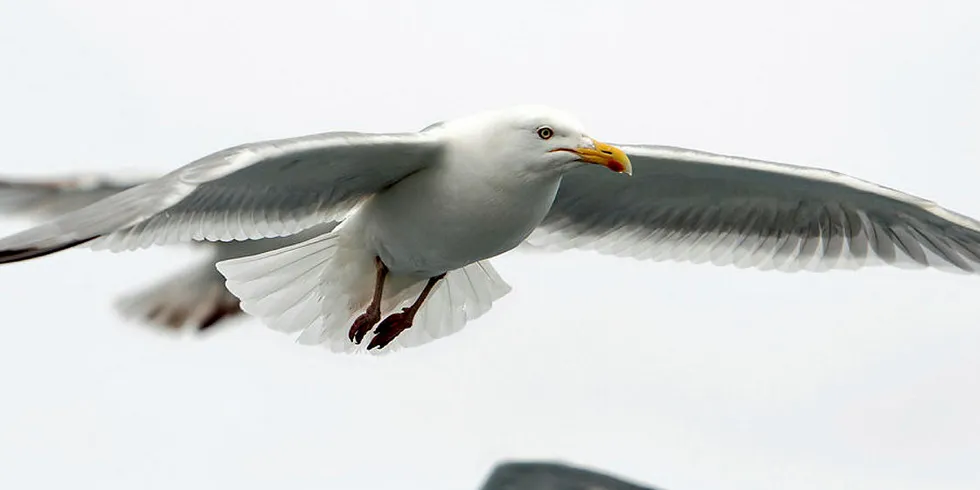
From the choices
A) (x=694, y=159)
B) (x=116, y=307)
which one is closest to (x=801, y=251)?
(x=694, y=159)

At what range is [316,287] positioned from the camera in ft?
28.4

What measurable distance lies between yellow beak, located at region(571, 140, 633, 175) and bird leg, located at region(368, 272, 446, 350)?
4.59 ft

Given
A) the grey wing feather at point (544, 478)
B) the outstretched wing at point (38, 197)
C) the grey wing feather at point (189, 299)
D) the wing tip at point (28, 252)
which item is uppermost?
the wing tip at point (28, 252)

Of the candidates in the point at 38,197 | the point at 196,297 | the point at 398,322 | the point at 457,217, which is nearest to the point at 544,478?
the point at 398,322

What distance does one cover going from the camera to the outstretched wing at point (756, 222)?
864cm

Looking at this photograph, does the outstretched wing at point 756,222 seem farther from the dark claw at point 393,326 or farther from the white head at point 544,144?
the white head at point 544,144

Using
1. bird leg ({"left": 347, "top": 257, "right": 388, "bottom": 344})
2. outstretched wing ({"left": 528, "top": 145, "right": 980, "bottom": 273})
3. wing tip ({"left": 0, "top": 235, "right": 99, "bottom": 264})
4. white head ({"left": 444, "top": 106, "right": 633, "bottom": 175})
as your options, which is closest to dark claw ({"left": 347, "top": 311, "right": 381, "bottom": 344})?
bird leg ({"left": 347, "top": 257, "right": 388, "bottom": 344})

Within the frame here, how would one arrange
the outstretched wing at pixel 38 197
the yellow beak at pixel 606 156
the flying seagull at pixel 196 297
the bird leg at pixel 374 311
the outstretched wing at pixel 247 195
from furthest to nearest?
the flying seagull at pixel 196 297, the bird leg at pixel 374 311, the outstretched wing at pixel 38 197, the yellow beak at pixel 606 156, the outstretched wing at pixel 247 195

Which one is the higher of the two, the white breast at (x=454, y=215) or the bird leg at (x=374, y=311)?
the white breast at (x=454, y=215)

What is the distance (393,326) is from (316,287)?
0.41 meters

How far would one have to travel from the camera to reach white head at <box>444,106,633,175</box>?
734 cm

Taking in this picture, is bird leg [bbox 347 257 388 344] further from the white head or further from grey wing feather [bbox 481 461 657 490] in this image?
the white head

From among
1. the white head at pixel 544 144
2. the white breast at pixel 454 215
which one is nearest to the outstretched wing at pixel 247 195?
the white breast at pixel 454 215

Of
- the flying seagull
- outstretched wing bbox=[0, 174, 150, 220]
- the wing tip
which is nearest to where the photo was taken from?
the wing tip
